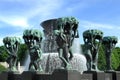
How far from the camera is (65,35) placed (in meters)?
13.8

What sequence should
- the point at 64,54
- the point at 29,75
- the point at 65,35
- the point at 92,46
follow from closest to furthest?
the point at 64,54, the point at 65,35, the point at 29,75, the point at 92,46

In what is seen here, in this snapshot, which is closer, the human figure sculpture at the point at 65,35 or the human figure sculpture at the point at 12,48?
the human figure sculpture at the point at 65,35

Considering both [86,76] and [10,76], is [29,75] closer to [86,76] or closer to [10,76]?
[10,76]

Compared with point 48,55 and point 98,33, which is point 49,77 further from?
point 48,55

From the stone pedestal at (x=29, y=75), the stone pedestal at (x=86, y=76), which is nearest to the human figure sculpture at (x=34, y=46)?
the stone pedestal at (x=29, y=75)

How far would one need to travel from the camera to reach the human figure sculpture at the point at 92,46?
1627 centimetres

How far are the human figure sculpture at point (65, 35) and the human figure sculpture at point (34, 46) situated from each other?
1829 mm

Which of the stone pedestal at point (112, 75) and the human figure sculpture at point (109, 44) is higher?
the human figure sculpture at point (109, 44)

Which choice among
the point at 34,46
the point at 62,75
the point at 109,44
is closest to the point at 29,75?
the point at 34,46

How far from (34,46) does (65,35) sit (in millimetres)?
2436

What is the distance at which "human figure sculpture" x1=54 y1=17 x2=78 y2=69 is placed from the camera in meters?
13.6

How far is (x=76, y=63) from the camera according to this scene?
2162cm

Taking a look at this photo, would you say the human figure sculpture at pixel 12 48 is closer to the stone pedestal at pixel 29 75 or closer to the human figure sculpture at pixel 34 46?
the human figure sculpture at pixel 34 46

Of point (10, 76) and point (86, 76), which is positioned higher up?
point (86, 76)
